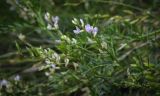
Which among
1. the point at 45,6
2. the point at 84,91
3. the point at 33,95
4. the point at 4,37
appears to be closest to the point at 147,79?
the point at 84,91

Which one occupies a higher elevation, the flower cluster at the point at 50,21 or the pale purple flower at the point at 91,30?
the flower cluster at the point at 50,21

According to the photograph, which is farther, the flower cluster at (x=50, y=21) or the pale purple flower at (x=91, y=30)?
the flower cluster at (x=50, y=21)

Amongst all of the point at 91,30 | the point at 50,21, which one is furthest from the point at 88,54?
the point at 50,21

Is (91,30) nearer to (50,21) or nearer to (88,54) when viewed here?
(88,54)

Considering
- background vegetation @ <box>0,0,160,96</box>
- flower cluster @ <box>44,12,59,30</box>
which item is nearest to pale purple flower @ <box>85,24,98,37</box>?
background vegetation @ <box>0,0,160,96</box>

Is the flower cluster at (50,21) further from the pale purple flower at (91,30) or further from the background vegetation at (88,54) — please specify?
the pale purple flower at (91,30)

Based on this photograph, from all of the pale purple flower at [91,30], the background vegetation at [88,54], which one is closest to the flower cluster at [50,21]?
the background vegetation at [88,54]

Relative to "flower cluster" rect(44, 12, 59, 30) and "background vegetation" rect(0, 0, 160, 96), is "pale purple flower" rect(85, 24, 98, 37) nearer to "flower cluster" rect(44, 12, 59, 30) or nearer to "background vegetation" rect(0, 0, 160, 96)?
"background vegetation" rect(0, 0, 160, 96)

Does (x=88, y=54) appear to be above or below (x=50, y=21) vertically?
below
